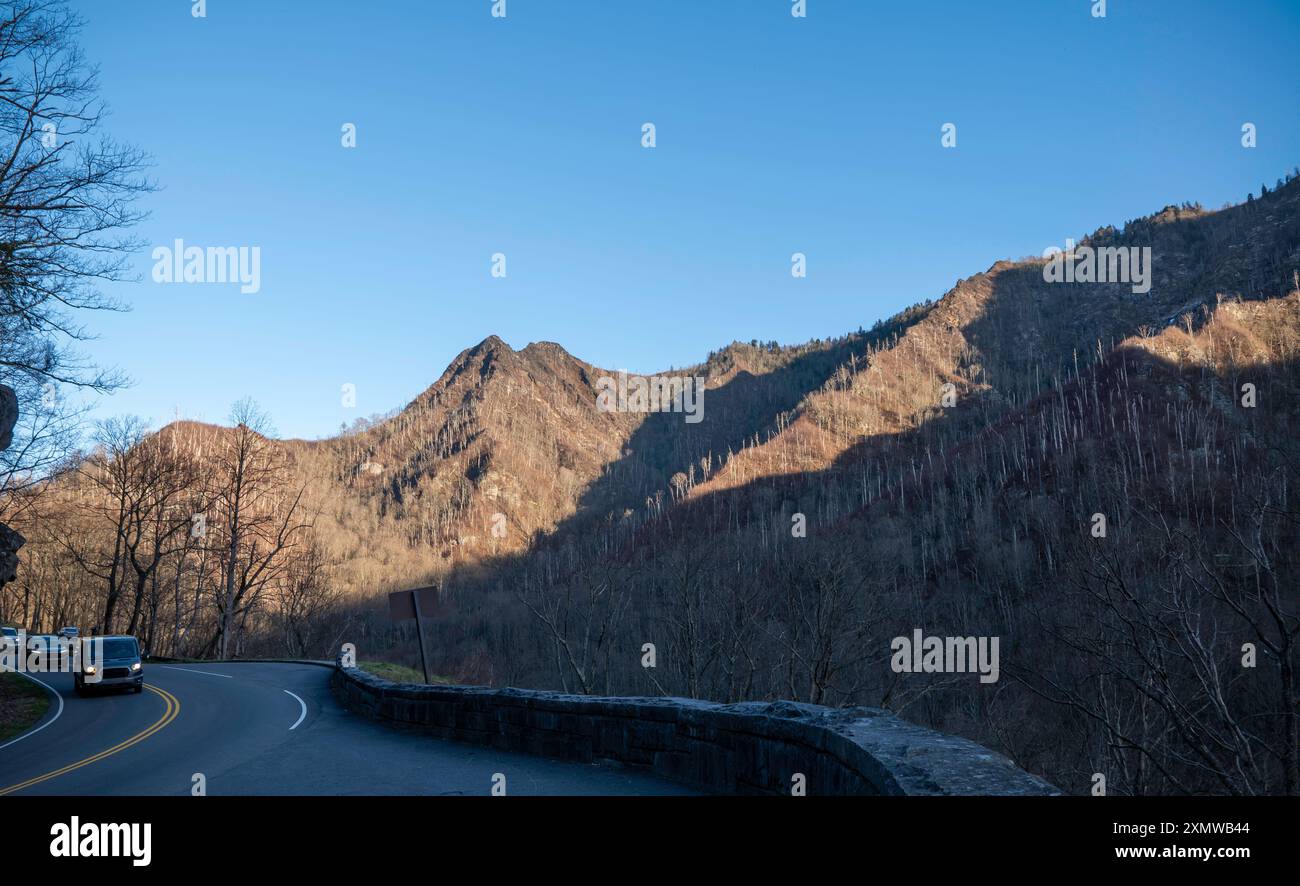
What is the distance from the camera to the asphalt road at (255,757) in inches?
356

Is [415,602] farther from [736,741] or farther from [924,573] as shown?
[924,573]

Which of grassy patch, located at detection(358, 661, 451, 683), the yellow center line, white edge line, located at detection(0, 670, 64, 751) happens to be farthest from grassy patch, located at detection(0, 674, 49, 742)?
grassy patch, located at detection(358, 661, 451, 683)

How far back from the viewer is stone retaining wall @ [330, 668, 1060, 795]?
4703 millimetres

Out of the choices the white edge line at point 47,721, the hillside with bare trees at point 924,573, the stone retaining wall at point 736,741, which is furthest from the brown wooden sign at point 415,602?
the hillside with bare trees at point 924,573

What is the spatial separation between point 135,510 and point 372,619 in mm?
92311

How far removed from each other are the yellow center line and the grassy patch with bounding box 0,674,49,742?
8.59 ft

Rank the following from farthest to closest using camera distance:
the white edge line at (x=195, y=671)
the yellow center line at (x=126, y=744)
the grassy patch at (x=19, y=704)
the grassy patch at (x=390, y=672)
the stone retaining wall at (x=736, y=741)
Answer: the white edge line at (x=195, y=671) < the grassy patch at (x=390, y=672) < the grassy patch at (x=19, y=704) < the yellow center line at (x=126, y=744) < the stone retaining wall at (x=736, y=741)

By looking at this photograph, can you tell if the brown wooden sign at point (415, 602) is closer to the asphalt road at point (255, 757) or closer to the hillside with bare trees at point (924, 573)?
the asphalt road at point (255, 757)

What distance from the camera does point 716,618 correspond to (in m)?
54.3

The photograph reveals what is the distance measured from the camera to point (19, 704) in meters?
21.0

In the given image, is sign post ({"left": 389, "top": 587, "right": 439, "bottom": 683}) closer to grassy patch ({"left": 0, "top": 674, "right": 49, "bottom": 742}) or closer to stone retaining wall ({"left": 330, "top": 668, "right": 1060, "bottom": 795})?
stone retaining wall ({"left": 330, "top": 668, "right": 1060, "bottom": 795})

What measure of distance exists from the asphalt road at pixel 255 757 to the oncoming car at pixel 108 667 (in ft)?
2.44

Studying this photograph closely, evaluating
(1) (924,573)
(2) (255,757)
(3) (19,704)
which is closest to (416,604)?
(2) (255,757)
